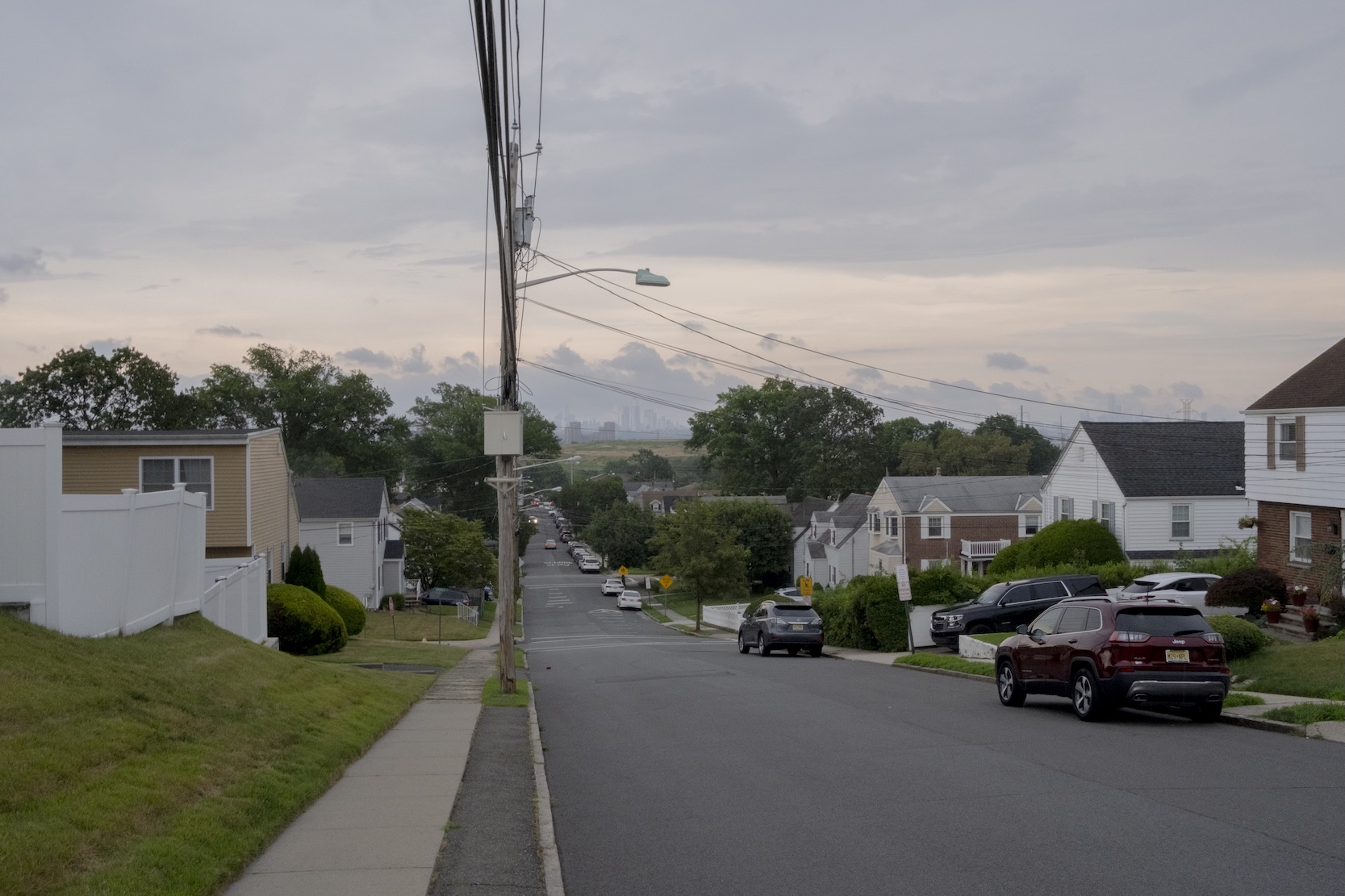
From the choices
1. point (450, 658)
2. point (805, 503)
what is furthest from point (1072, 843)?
point (805, 503)

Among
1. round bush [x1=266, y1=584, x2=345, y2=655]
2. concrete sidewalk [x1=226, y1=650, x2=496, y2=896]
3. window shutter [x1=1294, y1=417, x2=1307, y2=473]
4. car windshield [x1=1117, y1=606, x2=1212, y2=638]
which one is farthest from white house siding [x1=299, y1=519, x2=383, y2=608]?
car windshield [x1=1117, y1=606, x2=1212, y2=638]

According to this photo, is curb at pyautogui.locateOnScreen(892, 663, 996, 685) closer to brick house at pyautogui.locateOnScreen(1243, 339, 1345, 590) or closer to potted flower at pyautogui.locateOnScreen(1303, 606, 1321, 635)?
potted flower at pyautogui.locateOnScreen(1303, 606, 1321, 635)

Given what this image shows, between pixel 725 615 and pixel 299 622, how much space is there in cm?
3614

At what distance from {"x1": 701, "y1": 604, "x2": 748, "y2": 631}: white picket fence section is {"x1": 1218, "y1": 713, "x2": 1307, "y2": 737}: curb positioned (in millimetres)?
43072

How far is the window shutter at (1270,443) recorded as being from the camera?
102 ft

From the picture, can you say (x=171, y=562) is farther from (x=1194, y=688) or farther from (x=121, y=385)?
(x=121, y=385)

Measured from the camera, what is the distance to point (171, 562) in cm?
1620

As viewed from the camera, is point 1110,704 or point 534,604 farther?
point 534,604

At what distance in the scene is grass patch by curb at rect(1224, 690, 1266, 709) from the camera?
16016 millimetres

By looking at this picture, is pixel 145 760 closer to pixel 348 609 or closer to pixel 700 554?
pixel 348 609

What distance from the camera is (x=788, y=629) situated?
3319cm

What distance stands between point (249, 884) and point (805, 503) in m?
89.3

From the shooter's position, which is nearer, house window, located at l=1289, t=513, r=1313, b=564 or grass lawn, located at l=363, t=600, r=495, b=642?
house window, located at l=1289, t=513, r=1313, b=564

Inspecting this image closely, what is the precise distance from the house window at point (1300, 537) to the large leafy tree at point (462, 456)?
224 ft
